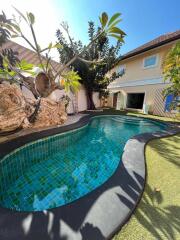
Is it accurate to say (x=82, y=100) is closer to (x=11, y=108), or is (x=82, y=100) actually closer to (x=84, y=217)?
(x=11, y=108)

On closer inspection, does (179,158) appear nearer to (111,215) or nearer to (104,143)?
(104,143)

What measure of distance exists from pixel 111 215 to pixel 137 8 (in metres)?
15.2

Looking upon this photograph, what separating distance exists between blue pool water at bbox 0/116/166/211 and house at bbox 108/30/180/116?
9.02 m

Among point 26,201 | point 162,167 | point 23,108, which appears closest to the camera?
point 26,201

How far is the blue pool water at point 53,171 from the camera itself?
2877mm

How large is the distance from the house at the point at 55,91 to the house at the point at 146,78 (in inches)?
175

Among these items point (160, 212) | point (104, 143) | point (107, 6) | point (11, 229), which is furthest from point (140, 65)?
point (11, 229)

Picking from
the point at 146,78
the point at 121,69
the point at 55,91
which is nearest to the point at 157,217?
the point at 55,91

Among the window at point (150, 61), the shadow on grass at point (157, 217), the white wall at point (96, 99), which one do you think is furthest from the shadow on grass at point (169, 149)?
the white wall at point (96, 99)

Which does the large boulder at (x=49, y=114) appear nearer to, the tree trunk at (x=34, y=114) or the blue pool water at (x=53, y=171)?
the tree trunk at (x=34, y=114)

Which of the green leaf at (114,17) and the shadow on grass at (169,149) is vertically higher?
the green leaf at (114,17)

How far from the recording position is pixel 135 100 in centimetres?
1884

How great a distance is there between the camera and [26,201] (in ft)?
9.09

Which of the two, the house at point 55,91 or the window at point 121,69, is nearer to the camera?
the house at point 55,91
